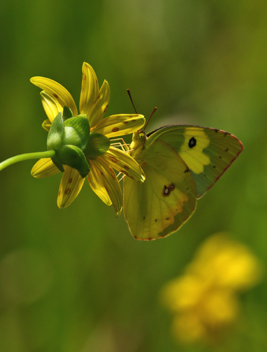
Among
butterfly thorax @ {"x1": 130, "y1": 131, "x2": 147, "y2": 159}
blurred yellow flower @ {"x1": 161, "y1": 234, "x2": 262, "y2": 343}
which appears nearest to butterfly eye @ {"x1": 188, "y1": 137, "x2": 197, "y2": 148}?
butterfly thorax @ {"x1": 130, "y1": 131, "x2": 147, "y2": 159}

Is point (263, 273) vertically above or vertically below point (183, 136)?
below

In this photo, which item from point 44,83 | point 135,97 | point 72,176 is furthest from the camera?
point 135,97

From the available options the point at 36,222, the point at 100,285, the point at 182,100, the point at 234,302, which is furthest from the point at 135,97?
the point at 234,302

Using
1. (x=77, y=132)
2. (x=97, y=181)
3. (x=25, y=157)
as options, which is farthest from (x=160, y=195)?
(x=25, y=157)

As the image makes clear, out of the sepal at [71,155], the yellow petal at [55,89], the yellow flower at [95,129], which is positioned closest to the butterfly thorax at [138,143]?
the yellow flower at [95,129]

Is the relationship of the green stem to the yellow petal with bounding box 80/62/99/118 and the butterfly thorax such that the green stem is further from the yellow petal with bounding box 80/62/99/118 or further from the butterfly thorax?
the butterfly thorax

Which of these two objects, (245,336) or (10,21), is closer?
(245,336)

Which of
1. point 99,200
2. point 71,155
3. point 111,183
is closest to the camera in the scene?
point 71,155

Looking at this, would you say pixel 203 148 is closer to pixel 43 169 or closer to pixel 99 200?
pixel 43 169

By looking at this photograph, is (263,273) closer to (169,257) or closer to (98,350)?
(169,257)
